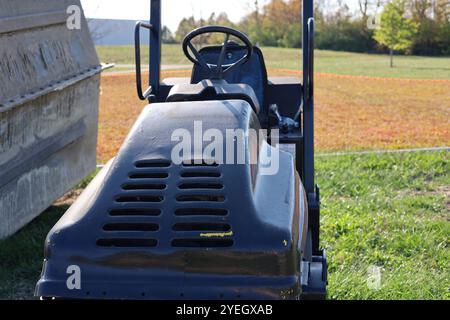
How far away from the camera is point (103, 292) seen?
245 centimetres

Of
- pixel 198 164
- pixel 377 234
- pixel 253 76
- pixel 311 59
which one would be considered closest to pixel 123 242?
pixel 198 164

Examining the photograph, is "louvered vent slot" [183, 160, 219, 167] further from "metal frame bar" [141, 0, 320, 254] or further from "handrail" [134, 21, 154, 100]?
Answer: "handrail" [134, 21, 154, 100]

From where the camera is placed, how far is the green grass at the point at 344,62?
31266 mm

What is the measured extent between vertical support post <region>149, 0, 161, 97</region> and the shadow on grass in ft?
5.07

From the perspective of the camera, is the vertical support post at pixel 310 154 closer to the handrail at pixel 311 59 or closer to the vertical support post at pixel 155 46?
the handrail at pixel 311 59

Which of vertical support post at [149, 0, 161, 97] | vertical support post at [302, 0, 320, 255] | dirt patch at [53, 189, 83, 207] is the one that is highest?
vertical support post at [149, 0, 161, 97]

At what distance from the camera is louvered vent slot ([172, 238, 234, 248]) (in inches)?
96.5

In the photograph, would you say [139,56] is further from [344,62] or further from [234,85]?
[344,62]

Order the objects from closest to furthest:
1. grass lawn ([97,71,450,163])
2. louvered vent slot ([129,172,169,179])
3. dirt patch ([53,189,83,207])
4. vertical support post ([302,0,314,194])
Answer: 1. louvered vent slot ([129,172,169,179])
2. vertical support post ([302,0,314,194])
3. dirt patch ([53,189,83,207])
4. grass lawn ([97,71,450,163])

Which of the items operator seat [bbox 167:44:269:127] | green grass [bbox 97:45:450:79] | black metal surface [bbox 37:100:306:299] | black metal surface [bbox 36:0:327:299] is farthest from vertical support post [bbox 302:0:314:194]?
green grass [bbox 97:45:450:79]

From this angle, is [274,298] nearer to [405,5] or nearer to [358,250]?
[358,250]

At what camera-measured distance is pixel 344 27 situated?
46.8 m

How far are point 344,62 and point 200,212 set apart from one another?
36746 mm

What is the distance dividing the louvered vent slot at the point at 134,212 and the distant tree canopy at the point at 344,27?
39.1 metres
